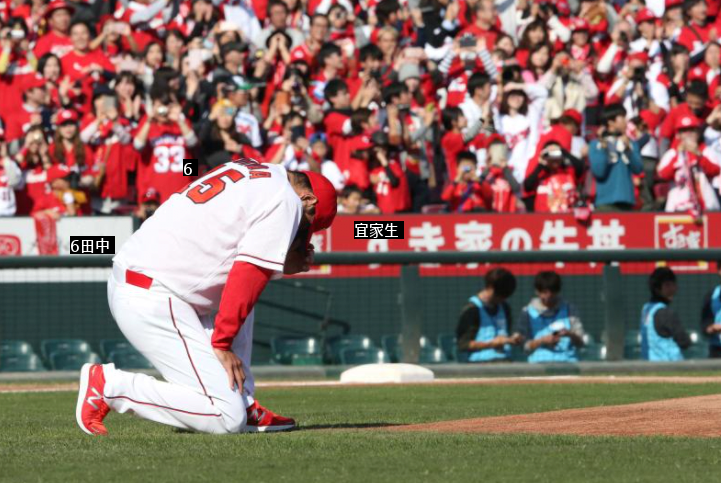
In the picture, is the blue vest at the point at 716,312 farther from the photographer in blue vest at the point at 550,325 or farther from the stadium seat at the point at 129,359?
the stadium seat at the point at 129,359

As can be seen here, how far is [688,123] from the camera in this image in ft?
52.4

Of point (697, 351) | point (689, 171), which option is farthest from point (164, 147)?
point (697, 351)

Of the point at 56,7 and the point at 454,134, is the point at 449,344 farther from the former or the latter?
the point at 56,7

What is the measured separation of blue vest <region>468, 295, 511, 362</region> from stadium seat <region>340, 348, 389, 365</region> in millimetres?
870

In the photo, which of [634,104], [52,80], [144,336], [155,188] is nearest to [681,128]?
[634,104]

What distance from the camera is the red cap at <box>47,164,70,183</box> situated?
14.6 meters

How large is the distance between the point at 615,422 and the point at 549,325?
5676mm

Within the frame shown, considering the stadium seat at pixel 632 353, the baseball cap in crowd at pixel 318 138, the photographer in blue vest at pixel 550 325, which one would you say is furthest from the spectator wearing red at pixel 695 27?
the photographer in blue vest at pixel 550 325

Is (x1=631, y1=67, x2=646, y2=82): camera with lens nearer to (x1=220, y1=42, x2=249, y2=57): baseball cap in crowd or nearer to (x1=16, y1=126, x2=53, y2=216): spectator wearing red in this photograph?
(x1=220, y1=42, x2=249, y2=57): baseball cap in crowd

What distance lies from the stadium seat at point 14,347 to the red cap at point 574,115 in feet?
22.1

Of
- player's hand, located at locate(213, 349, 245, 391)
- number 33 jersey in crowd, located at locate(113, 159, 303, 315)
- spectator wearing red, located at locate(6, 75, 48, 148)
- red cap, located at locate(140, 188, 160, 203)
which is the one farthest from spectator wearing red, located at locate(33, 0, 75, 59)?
player's hand, located at locate(213, 349, 245, 391)

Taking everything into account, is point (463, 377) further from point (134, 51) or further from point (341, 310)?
point (134, 51)

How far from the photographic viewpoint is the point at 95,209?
15000 mm

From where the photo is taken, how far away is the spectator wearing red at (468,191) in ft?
48.6
